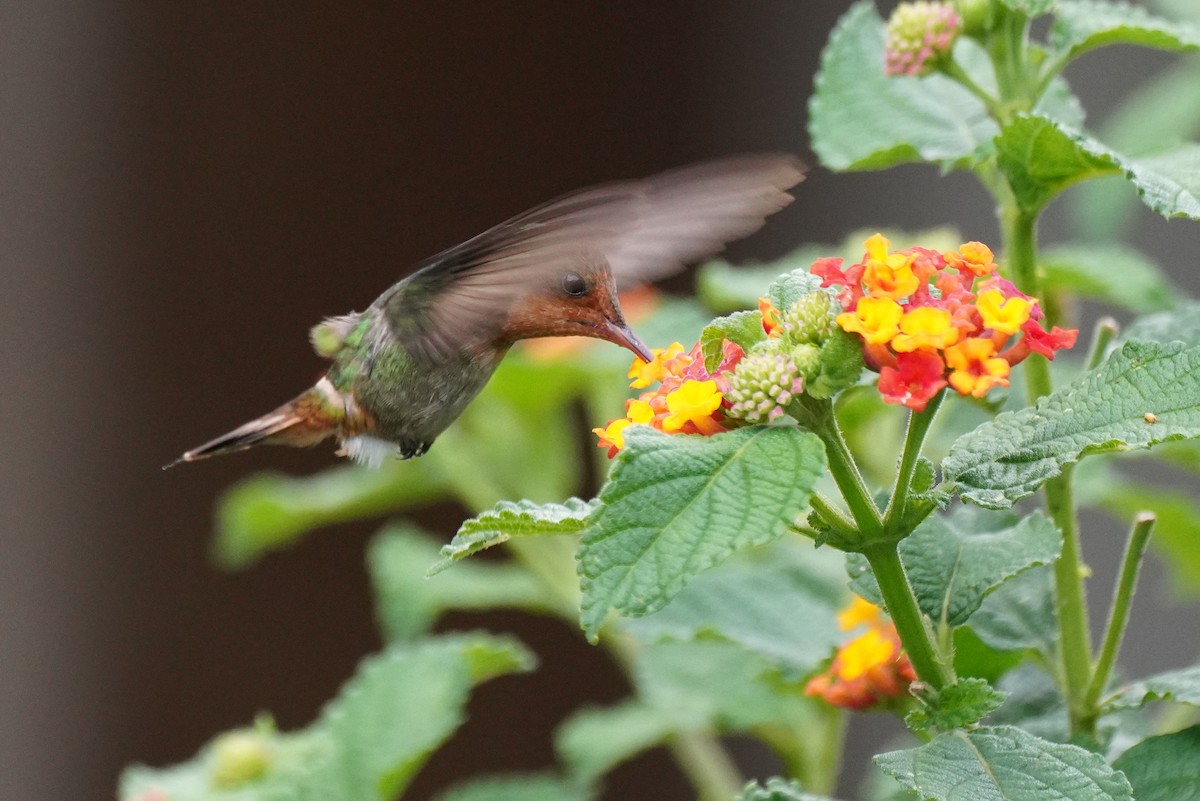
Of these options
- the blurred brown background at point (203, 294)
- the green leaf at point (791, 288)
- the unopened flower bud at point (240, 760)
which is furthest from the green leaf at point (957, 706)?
the blurred brown background at point (203, 294)

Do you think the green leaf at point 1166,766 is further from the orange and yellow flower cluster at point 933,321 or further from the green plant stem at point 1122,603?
the orange and yellow flower cluster at point 933,321

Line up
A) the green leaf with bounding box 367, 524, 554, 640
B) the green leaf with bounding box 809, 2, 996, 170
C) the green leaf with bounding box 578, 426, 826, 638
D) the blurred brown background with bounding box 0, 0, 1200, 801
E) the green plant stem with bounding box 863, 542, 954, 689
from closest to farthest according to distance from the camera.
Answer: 1. the green leaf with bounding box 578, 426, 826, 638
2. the green plant stem with bounding box 863, 542, 954, 689
3. the green leaf with bounding box 809, 2, 996, 170
4. the green leaf with bounding box 367, 524, 554, 640
5. the blurred brown background with bounding box 0, 0, 1200, 801

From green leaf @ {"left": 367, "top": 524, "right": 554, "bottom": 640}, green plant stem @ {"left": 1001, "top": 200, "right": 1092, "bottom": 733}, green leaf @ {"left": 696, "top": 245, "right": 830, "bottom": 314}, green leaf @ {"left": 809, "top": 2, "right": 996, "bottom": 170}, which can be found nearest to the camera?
green plant stem @ {"left": 1001, "top": 200, "right": 1092, "bottom": 733}

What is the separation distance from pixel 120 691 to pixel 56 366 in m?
0.71

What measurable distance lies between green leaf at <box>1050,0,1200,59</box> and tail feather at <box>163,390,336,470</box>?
604 millimetres

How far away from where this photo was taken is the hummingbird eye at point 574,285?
0.90m

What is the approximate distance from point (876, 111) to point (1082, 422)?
42cm

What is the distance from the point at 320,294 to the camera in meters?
2.83

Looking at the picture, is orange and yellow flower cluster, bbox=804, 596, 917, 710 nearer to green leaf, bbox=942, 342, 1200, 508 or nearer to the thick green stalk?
green leaf, bbox=942, 342, 1200, 508

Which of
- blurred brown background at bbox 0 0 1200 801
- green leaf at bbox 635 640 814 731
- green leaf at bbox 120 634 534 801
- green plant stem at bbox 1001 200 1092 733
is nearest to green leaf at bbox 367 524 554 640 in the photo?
green leaf at bbox 635 640 814 731

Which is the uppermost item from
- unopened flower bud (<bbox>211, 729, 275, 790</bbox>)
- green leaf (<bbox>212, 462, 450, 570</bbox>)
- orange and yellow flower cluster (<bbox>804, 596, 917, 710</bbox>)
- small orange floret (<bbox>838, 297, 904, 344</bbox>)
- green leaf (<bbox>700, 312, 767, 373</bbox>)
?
small orange floret (<bbox>838, 297, 904, 344</bbox>)

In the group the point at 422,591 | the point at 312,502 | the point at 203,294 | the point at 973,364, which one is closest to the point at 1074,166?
the point at 973,364

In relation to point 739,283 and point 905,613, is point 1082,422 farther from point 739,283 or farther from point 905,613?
point 739,283

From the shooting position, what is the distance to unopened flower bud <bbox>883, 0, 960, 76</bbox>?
92 centimetres
